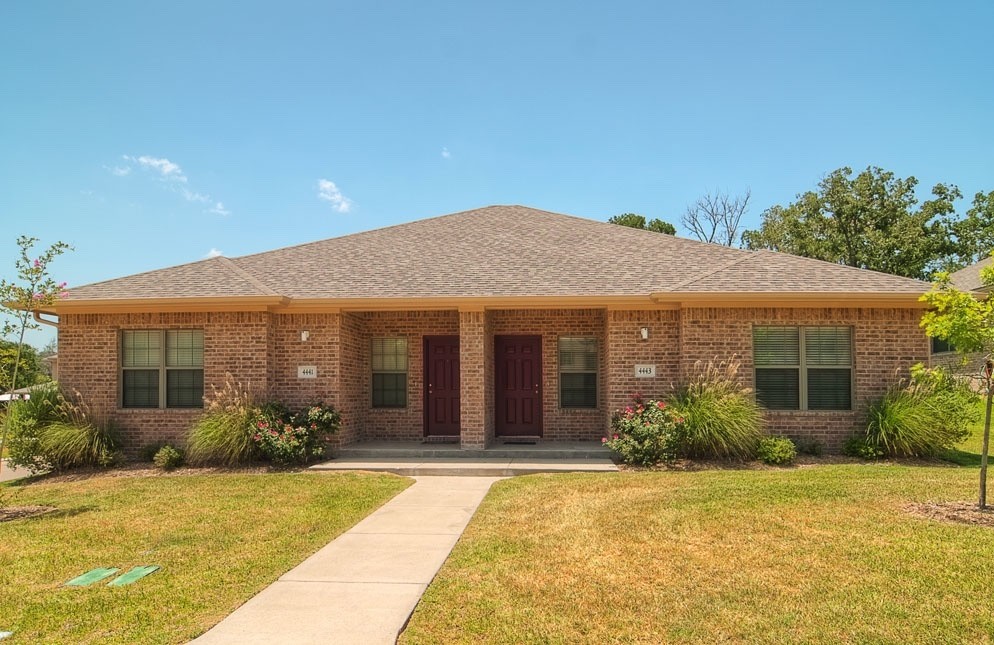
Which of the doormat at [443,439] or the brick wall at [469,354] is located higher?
the brick wall at [469,354]

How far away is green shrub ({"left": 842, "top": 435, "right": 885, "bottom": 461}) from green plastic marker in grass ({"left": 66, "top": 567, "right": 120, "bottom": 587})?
1064 centimetres

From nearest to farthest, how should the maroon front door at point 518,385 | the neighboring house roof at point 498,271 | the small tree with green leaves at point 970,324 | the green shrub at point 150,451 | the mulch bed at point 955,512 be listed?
the mulch bed at point 955,512 → the small tree with green leaves at point 970,324 → the neighboring house roof at point 498,271 → the green shrub at point 150,451 → the maroon front door at point 518,385

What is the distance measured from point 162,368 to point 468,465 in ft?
20.0

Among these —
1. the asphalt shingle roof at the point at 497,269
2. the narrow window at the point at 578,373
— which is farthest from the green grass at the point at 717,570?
the narrow window at the point at 578,373

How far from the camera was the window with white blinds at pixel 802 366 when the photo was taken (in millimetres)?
11664

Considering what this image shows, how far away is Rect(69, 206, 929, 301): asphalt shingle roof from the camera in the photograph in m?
11.9

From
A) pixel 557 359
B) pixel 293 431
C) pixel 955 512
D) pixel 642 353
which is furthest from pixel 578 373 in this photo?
pixel 955 512

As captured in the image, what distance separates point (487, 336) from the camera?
1279 centimetres

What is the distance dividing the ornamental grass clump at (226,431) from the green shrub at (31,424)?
8.26 ft

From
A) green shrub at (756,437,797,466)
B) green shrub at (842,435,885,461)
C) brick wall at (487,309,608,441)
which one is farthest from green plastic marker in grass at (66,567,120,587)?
green shrub at (842,435,885,461)

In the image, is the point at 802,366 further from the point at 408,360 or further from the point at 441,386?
the point at 408,360

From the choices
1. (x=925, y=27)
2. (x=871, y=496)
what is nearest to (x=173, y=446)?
(x=871, y=496)

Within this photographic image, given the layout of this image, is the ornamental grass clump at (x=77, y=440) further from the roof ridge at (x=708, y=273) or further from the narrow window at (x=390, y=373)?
the roof ridge at (x=708, y=273)

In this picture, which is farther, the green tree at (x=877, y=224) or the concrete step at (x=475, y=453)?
the green tree at (x=877, y=224)
